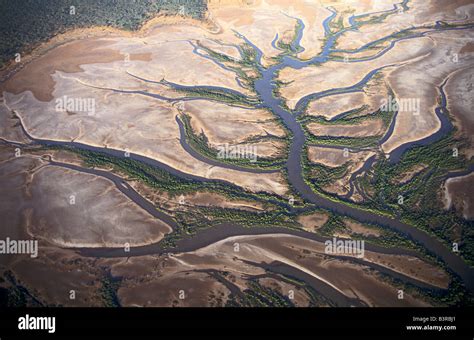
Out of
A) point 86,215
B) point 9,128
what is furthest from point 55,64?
point 86,215

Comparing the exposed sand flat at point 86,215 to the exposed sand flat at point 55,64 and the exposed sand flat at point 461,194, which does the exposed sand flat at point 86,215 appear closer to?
the exposed sand flat at point 55,64

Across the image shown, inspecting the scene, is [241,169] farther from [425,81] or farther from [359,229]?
[425,81]

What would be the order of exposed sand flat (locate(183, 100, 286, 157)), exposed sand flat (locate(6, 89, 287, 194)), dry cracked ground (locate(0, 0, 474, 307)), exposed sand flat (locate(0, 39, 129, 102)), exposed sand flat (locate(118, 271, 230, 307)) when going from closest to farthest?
exposed sand flat (locate(118, 271, 230, 307)), dry cracked ground (locate(0, 0, 474, 307)), exposed sand flat (locate(6, 89, 287, 194)), exposed sand flat (locate(183, 100, 286, 157)), exposed sand flat (locate(0, 39, 129, 102))

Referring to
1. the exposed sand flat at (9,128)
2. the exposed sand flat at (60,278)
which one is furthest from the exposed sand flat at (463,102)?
the exposed sand flat at (9,128)

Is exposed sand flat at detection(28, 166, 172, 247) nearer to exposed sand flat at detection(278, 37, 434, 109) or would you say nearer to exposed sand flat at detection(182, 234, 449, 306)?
exposed sand flat at detection(182, 234, 449, 306)

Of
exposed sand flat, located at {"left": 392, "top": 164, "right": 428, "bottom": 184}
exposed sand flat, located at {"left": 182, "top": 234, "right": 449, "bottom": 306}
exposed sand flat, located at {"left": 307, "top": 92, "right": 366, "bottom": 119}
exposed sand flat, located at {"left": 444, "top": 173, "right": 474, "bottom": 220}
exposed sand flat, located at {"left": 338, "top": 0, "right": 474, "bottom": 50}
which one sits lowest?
exposed sand flat, located at {"left": 182, "top": 234, "right": 449, "bottom": 306}

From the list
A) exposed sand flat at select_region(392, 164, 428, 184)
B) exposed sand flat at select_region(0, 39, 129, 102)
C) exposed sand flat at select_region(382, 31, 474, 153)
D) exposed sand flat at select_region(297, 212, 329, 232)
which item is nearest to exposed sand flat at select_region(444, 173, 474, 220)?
exposed sand flat at select_region(392, 164, 428, 184)
